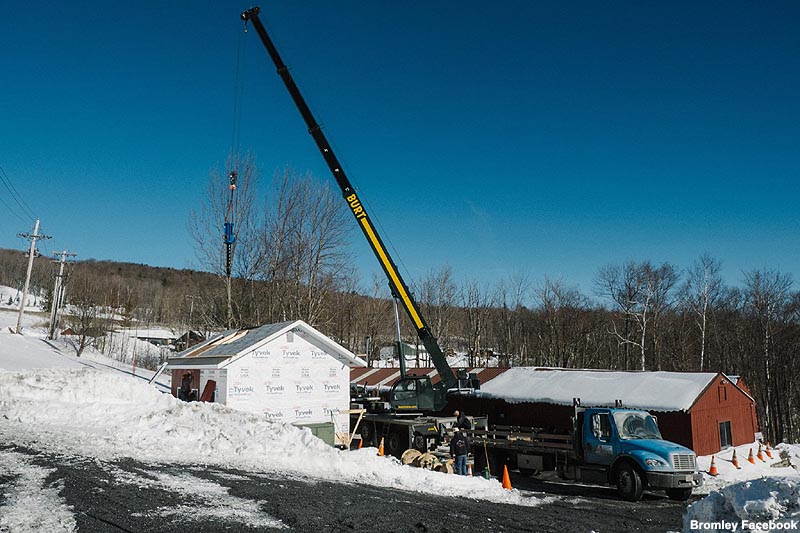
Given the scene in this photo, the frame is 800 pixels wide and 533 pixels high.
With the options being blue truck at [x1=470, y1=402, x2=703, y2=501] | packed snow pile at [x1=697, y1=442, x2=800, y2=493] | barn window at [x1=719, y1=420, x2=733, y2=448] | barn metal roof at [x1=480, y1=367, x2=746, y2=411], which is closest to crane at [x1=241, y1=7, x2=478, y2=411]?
blue truck at [x1=470, y1=402, x2=703, y2=501]

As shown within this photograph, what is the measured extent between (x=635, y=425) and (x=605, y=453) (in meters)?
1.38

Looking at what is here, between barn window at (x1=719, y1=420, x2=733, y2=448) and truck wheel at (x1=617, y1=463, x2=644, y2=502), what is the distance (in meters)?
14.8

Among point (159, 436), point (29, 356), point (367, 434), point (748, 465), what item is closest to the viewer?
point (159, 436)

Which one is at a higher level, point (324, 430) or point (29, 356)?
point (29, 356)

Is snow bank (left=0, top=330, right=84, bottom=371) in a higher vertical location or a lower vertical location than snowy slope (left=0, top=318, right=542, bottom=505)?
higher

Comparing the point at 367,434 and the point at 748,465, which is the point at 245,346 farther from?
the point at 748,465

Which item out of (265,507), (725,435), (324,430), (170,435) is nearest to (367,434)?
(324,430)

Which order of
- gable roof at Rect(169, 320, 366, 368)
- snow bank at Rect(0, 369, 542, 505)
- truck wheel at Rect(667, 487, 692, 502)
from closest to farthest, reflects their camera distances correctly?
snow bank at Rect(0, 369, 542, 505) < truck wheel at Rect(667, 487, 692, 502) < gable roof at Rect(169, 320, 366, 368)

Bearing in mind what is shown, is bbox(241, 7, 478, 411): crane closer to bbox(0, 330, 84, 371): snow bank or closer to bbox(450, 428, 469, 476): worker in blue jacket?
bbox(450, 428, 469, 476): worker in blue jacket

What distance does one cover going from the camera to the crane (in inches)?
976

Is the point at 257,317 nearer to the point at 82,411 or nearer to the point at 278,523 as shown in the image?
the point at 82,411

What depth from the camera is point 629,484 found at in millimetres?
15625

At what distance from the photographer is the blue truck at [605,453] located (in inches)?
606

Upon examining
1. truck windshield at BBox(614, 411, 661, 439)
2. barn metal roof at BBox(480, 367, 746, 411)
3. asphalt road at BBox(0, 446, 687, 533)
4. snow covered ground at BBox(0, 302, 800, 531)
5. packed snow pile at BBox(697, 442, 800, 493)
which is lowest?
packed snow pile at BBox(697, 442, 800, 493)
